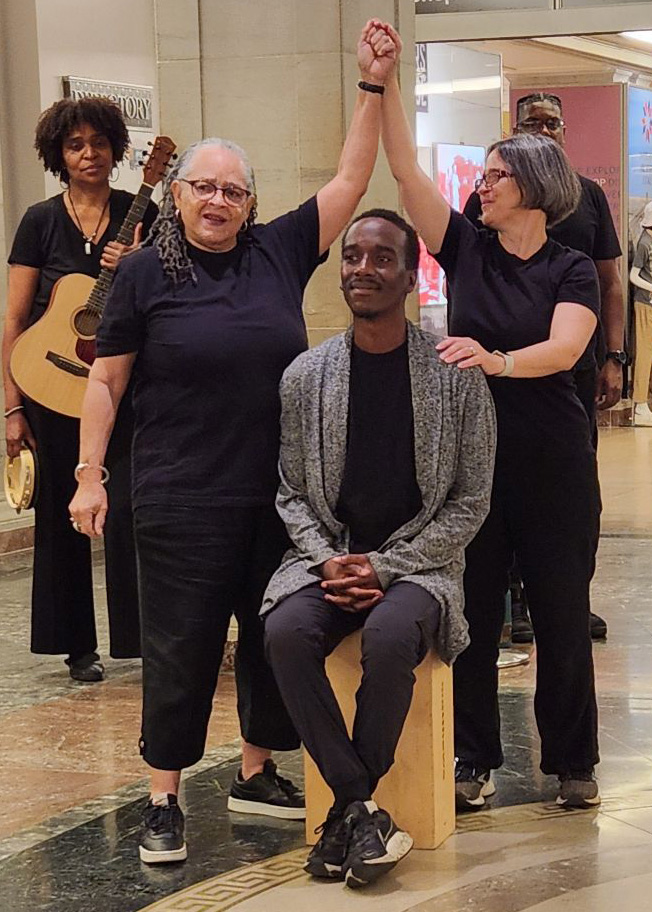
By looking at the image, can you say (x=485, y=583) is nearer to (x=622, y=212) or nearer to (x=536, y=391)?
(x=536, y=391)

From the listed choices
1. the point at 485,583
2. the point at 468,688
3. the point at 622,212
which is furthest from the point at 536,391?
the point at 622,212

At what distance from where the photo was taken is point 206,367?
3.77 m

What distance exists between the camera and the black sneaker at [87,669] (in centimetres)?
561

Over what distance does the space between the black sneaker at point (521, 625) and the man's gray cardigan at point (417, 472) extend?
2.16m

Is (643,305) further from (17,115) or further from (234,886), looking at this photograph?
(234,886)

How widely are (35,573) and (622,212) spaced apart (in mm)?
10163

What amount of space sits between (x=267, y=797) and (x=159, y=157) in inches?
71.6

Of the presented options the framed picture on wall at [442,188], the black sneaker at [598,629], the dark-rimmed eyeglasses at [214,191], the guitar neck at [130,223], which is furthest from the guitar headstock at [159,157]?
the framed picture on wall at [442,188]

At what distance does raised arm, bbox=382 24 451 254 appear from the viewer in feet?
13.0

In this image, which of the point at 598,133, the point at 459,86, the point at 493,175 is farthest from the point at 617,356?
the point at 598,133

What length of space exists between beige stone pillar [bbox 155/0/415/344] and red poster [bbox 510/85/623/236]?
30.9 feet

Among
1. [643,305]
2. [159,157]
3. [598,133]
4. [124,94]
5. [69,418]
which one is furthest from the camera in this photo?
[598,133]

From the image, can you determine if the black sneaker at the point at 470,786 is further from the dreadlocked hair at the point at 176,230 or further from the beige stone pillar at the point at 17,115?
the beige stone pillar at the point at 17,115

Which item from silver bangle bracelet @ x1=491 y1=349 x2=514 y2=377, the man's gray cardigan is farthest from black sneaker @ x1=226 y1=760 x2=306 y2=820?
silver bangle bracelet @ x1=491 y1=349 x2=514 y2=377
